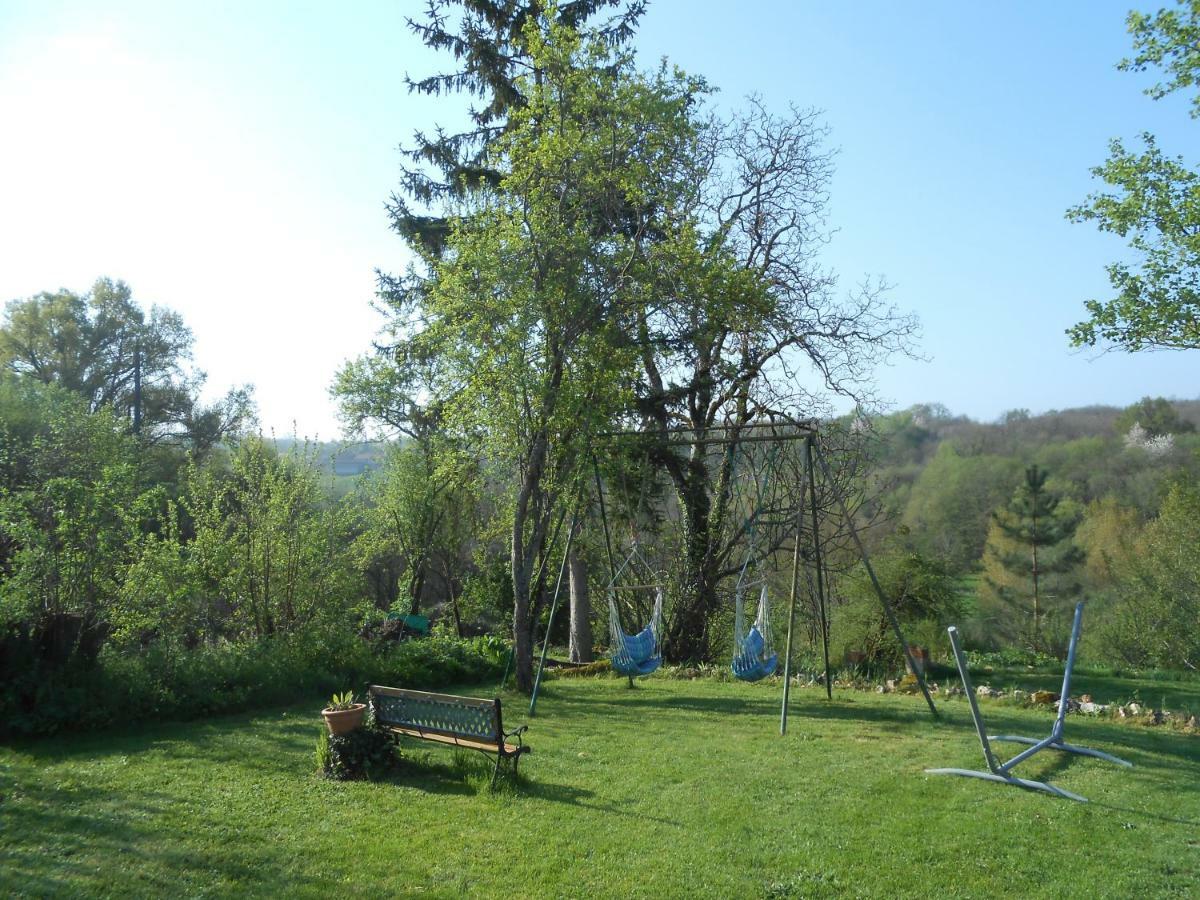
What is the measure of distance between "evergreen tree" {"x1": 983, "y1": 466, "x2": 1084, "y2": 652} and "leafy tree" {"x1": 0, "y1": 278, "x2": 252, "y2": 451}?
95.0 ft

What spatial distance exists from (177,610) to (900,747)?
8134 mm

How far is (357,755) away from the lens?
6.41 metres

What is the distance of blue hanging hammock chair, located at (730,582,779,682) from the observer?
28.8 ft

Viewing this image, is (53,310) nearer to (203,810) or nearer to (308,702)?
(308,702)

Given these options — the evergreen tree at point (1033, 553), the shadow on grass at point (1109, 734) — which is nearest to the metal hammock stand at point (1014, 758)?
the shadow on grass at point (1109, 734)

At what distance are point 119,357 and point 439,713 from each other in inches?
1133

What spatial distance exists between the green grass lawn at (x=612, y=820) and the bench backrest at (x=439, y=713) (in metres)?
0.33

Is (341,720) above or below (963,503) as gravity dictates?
below

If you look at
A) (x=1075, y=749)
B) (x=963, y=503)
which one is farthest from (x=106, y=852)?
(x=963, y=503)

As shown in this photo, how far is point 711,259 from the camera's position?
412 inches

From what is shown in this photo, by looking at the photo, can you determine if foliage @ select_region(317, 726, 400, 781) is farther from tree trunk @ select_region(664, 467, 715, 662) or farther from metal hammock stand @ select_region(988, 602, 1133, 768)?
tree trunk @ select_region(664, 467, 715, 662)

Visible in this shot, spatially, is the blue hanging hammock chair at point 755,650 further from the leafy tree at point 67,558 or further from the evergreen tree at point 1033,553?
the evergreen tree at point 1033,553

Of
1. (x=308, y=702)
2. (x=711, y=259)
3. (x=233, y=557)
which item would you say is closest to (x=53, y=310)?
(x=233, y=557)

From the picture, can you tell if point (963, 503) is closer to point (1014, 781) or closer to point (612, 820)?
point (1014, 781)
